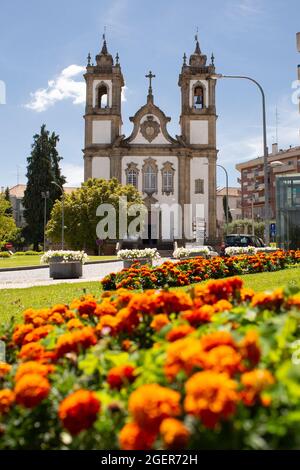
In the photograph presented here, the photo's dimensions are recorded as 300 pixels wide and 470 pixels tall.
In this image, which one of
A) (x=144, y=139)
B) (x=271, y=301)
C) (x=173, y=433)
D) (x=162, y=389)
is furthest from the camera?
(x=144, y=139)

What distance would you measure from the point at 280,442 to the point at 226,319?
1.17 metres

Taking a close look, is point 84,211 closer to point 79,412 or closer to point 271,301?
point 271,301

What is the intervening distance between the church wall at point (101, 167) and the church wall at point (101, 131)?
6.51 feet

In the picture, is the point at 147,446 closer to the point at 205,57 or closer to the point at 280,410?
the point at 280,410

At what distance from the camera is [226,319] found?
3025mm

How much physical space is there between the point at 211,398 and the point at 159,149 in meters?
56.8

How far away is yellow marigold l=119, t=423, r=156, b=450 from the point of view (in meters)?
1.91

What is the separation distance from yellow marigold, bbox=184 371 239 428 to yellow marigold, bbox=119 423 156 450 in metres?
0.16

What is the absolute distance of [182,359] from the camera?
2.13 meters

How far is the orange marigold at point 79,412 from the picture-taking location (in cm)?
208

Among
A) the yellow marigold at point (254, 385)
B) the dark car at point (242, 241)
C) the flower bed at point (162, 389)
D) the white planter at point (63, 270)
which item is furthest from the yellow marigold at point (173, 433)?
the dark car at point (242, 241)

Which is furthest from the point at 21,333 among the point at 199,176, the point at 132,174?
the point at 199,176

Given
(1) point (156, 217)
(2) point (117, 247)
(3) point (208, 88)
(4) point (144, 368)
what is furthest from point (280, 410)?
(3) point (208, 88)

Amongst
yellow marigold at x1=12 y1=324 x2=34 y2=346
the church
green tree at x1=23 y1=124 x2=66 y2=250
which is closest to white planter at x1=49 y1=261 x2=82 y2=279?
yellow marigold at x1=12 y1=324 x2=34 y2=346
